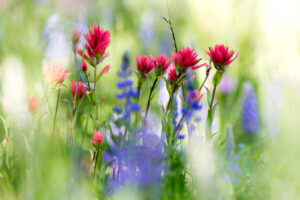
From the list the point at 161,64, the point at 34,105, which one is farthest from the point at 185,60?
the point at 34,105

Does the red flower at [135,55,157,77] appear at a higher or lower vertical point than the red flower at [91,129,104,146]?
higher

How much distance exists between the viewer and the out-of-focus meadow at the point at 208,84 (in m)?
0.23

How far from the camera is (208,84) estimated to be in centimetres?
65

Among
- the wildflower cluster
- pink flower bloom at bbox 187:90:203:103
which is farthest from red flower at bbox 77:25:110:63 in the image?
pink flower bloom at bbox 187:90:203:103

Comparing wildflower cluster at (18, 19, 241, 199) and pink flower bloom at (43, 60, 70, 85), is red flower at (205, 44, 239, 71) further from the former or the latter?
pink flower bloom at (43, 60, 70, 85)

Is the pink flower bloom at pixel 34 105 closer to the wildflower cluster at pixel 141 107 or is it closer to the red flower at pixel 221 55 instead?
the wildflower cluster at pixel 141 107

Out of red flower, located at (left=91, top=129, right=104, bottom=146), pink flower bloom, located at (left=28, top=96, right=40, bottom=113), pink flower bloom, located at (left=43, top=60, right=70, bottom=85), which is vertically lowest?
red flower, located at (left=91, top=129, right=104, bottom=146)

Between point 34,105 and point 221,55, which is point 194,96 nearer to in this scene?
point 221,55

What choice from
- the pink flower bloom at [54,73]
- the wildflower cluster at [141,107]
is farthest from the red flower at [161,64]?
the pink flower bloom at [54,73]

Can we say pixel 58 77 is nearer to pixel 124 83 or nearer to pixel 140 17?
pixel 124 83

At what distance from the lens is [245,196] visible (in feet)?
1.42

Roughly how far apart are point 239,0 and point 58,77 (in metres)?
0.55

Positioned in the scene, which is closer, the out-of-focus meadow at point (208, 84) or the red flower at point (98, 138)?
the out-of-focus meadow at point (208, 84)

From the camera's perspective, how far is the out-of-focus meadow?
0.23 metres
